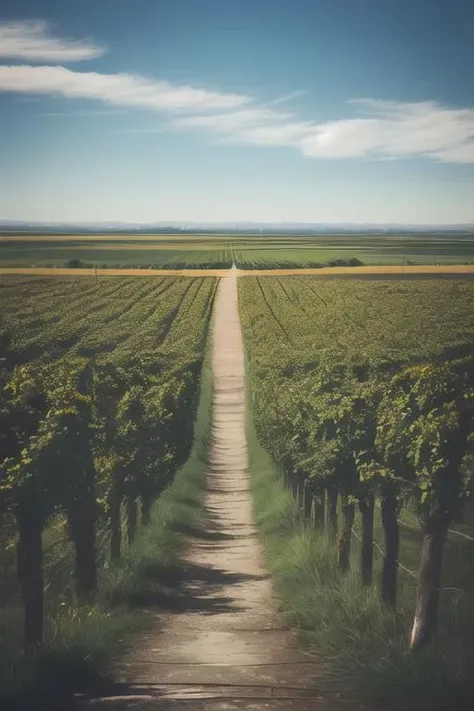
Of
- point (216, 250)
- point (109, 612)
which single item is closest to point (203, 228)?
point (216, 250)

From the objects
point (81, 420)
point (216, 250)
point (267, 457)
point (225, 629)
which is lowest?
point (225, 629)

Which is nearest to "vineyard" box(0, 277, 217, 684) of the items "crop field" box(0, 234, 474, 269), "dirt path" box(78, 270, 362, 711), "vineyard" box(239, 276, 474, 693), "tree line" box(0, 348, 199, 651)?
"tree line" box(0, 348, 199, 651)

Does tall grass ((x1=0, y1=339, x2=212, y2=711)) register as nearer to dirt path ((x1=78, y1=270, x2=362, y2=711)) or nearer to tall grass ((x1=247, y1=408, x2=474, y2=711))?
dirt path ((x1=78, y1=270, x2=362, y2=711))

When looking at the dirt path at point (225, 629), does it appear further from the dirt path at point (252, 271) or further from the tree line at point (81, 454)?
the tree line at point (81, 454)

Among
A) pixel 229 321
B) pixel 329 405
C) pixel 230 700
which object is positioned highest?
pixel 229 321

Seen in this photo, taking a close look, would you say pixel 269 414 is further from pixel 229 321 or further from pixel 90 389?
pixel 90 389

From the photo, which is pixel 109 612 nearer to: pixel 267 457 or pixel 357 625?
pixel 357 625

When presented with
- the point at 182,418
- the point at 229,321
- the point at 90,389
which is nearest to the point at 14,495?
the point at 90,389
